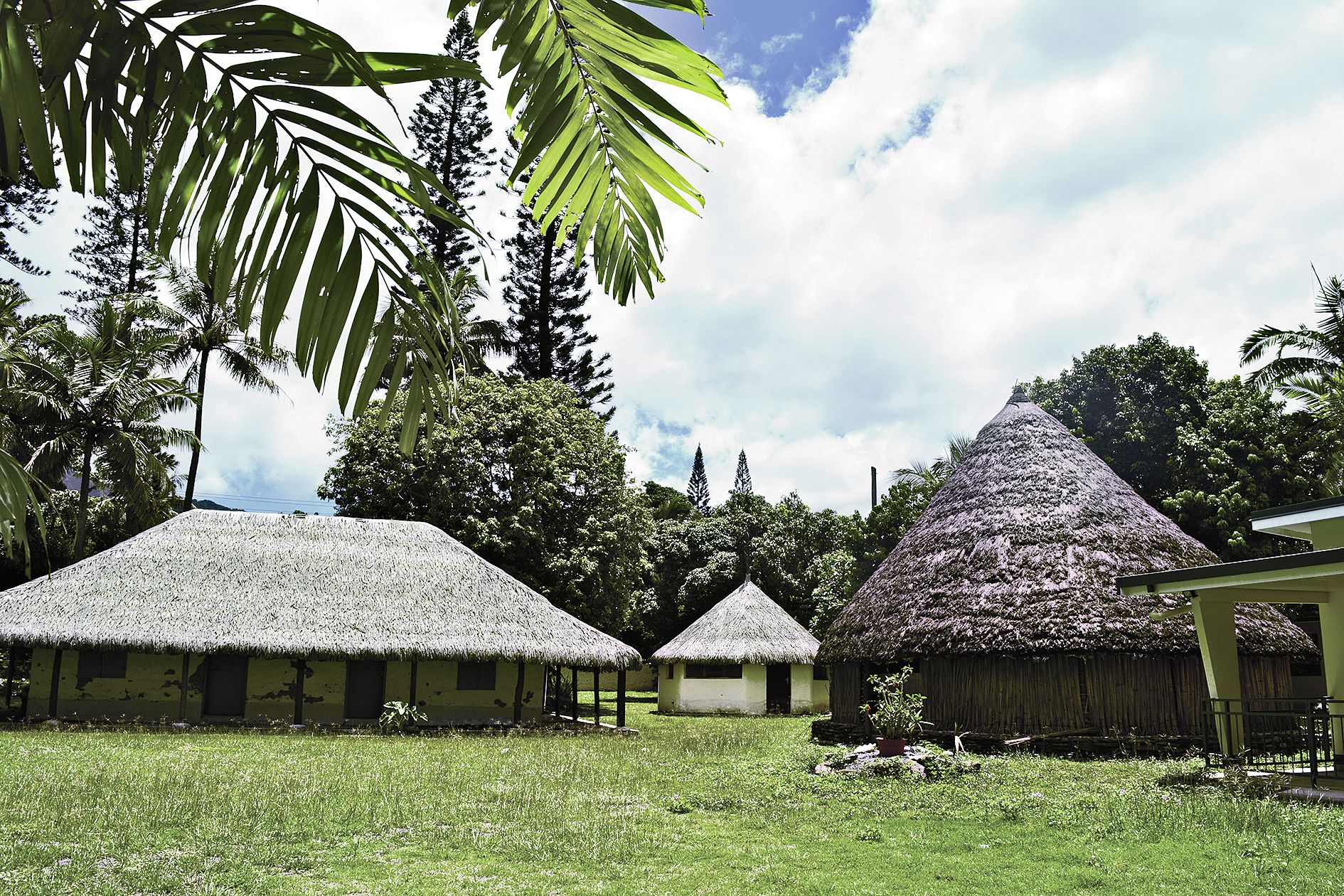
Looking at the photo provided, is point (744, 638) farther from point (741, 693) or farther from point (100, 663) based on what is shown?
point (100, 663)

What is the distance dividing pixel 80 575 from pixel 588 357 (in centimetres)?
1796

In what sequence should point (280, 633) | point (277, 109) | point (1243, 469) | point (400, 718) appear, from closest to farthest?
point (277, 109)
point (280, 633)
point (400, 718)
point (1243, 469)

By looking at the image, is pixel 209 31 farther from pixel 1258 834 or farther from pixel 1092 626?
pixel 1092 626

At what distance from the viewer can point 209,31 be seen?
1.77 meters

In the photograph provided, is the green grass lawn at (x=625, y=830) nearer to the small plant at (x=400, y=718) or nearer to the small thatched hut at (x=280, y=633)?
the small thatched hut at (x=280, y=633)

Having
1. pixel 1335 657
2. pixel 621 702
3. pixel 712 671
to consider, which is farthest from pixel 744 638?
pixel 1335 657

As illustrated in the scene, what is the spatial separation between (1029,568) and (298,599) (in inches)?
578

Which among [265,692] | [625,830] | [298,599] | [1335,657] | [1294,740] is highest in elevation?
[298,599]

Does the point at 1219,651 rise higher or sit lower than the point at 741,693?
higher

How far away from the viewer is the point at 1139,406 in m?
27.3

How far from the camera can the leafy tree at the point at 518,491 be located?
92.1 ft

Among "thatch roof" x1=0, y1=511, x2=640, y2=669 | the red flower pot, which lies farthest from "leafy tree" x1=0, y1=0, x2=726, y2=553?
"thatch roof" x1=0, y1=511, x2=640, y2=669

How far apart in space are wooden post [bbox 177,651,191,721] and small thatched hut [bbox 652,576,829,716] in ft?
46.6

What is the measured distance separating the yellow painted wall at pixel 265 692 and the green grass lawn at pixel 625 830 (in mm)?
6386
